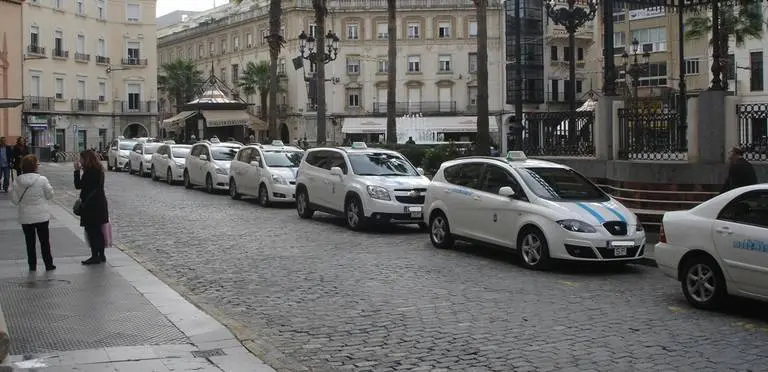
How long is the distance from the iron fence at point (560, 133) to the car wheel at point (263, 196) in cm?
705

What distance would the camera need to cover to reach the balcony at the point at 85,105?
68.9 metres

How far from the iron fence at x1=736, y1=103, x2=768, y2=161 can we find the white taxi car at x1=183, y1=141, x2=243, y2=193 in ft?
53.5

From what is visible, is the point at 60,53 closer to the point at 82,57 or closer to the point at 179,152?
the point at 82,57

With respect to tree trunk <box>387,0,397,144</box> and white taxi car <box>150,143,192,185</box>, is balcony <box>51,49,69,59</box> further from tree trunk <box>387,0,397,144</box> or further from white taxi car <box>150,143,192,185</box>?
Result: tree trunk <box>387,0,397,144</box>

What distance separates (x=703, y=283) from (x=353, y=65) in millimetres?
64764

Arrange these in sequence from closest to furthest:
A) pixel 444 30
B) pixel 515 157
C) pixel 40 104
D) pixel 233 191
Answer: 1. pixel 515 157
2. pixel 233 191
3. pixel 40 104
4. pixel 444 30

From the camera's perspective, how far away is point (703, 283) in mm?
9711

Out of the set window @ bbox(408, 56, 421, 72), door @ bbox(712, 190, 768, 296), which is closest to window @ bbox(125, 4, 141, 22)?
window @ bbox(408, 56, 421, 72)

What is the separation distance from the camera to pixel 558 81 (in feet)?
236

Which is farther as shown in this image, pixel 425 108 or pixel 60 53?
pixel 425 108

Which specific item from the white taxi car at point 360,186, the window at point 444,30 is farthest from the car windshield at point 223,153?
the window at point 444,30

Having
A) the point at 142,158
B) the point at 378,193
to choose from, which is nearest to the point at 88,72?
the point at 142,158

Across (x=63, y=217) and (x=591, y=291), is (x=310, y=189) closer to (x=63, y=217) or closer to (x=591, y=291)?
(x=63, y=217)

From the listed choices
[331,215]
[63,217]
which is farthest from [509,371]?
[63,217]
